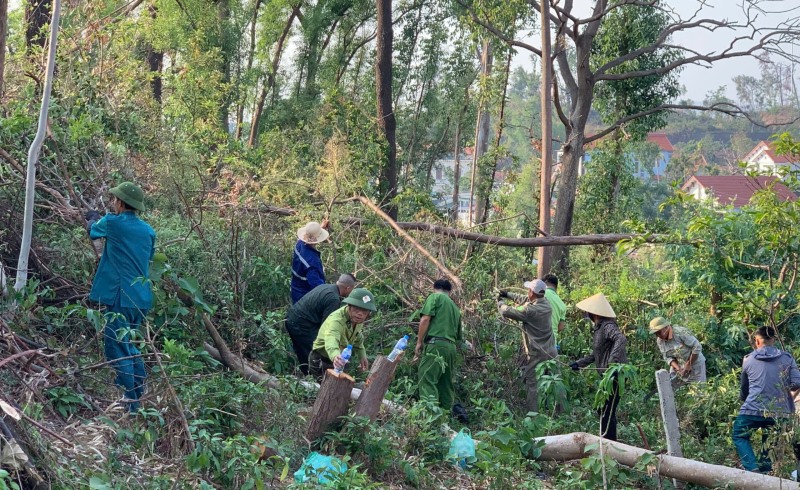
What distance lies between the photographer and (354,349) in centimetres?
845

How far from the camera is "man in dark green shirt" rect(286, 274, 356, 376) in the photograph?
348 inches

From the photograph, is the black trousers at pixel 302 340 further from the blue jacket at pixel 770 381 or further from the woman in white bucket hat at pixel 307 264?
the blue jacket at pixel 770 381

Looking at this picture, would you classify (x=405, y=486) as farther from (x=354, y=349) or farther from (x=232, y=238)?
(x=232, y=238)

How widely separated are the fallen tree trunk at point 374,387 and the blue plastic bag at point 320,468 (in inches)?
26.8

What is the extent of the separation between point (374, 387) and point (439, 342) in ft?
6.88

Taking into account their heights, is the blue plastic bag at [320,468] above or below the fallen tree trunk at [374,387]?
below

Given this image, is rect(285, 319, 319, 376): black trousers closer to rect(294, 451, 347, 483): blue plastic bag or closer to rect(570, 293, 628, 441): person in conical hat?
rect(294, 451, 347, 483): blue plastic bag

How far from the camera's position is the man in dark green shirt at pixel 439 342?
9172 mm

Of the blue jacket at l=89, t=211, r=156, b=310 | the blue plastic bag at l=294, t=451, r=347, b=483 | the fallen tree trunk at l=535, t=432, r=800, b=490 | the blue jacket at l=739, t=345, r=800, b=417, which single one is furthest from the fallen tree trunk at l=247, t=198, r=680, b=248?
the blue plastic bag at l=294, t=451, r=347, b=483

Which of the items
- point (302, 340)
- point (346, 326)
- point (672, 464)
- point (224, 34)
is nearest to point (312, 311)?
point (302, 340)

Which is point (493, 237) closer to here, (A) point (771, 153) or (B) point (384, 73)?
(B) point (384, 73)

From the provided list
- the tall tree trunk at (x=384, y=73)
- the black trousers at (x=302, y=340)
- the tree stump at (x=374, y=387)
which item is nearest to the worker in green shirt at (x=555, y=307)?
the black trousers at (x=302, y=340)

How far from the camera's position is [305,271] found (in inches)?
386

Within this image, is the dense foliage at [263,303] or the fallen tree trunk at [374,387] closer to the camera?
the dense foliage at [263,303]
